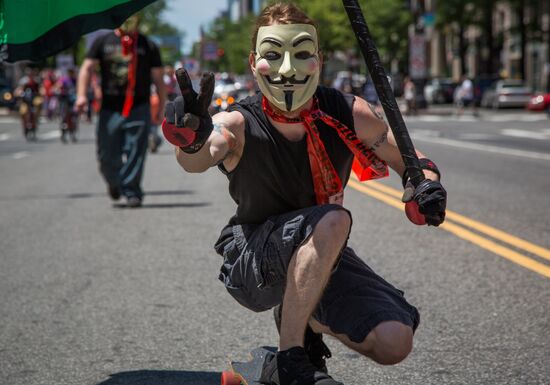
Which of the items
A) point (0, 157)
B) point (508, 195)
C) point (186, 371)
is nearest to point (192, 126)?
point (186, 371)

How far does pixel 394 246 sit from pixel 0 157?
14240mm

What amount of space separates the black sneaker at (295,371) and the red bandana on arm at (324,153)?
582mm

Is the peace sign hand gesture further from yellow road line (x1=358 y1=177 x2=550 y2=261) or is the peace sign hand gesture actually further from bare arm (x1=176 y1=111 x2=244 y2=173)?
yellow road line (x1=358 y1=177 x2=550 y2=261)

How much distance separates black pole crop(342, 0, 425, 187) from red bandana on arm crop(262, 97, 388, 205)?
36 centimetres

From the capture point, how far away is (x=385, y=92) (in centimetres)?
319

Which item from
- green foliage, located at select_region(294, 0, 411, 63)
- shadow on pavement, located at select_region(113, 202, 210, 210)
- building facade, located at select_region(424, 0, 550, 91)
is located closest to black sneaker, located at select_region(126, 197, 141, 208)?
shadow on pavement, located at select_region(113, 202, 210, 210)

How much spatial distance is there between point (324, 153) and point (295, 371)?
771 millimetres

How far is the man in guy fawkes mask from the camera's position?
3309 millimetres

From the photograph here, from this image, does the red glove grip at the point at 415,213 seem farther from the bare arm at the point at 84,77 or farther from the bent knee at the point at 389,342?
the bare arm at the point at 84,77

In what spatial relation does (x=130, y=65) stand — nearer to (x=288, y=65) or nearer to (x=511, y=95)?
(x=288, y=65)

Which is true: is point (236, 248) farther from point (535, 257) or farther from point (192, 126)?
point (535, 257)

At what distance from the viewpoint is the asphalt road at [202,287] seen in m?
4.36

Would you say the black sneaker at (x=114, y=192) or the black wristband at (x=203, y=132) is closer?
the black wristband at (x=203, y=132)

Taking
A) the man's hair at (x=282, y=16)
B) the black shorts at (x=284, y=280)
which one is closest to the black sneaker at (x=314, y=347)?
the black shorts at (x=284, y=280)
